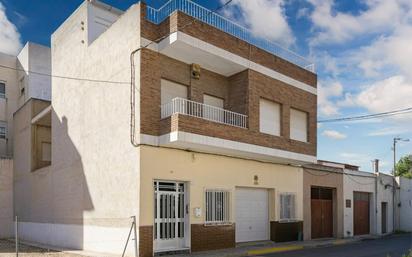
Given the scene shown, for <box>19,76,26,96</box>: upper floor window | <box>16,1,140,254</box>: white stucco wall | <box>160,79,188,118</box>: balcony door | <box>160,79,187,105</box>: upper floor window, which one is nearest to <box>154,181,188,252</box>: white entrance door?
<box>16,1,140,254</box>: white stucco wall

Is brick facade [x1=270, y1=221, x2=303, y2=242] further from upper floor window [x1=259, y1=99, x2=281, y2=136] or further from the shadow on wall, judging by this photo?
the shadow on wall

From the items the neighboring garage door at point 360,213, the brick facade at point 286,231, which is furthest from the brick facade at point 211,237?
the neighboring garage door at point 360,213

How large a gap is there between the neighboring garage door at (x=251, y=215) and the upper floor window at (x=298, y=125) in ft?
10.3

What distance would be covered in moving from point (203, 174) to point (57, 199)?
8.19m

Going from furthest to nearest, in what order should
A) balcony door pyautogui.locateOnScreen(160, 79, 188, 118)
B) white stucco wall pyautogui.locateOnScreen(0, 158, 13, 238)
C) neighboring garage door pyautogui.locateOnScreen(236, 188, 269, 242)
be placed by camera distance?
white stucco wall pyautogui.locateOnScreen(0, 158, 13, 238)
neighboring garage door pyautogui.locateOnScreen(236, 188, 269, 242)
balcony door pyautogui.locateOnScreen(160, 79, 188, 118)

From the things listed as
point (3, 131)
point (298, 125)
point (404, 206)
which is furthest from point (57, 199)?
point (404, 206)

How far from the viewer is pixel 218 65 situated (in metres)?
16.6

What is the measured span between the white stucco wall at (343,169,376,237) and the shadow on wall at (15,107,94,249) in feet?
48.9

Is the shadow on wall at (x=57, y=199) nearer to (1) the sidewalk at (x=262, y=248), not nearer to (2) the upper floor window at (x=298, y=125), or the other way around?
(1) the sidewalk at (x=262, y=248)

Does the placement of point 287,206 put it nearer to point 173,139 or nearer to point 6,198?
point 173,139

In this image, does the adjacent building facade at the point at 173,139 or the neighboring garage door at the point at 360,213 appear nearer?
the adjacent building facade at the point at 173,139

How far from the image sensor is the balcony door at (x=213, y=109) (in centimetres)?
1649

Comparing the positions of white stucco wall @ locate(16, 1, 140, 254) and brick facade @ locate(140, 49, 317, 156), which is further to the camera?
white stucco wall @ locate(16, 1, 140, 254)

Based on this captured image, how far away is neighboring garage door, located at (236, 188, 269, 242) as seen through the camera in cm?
1769
